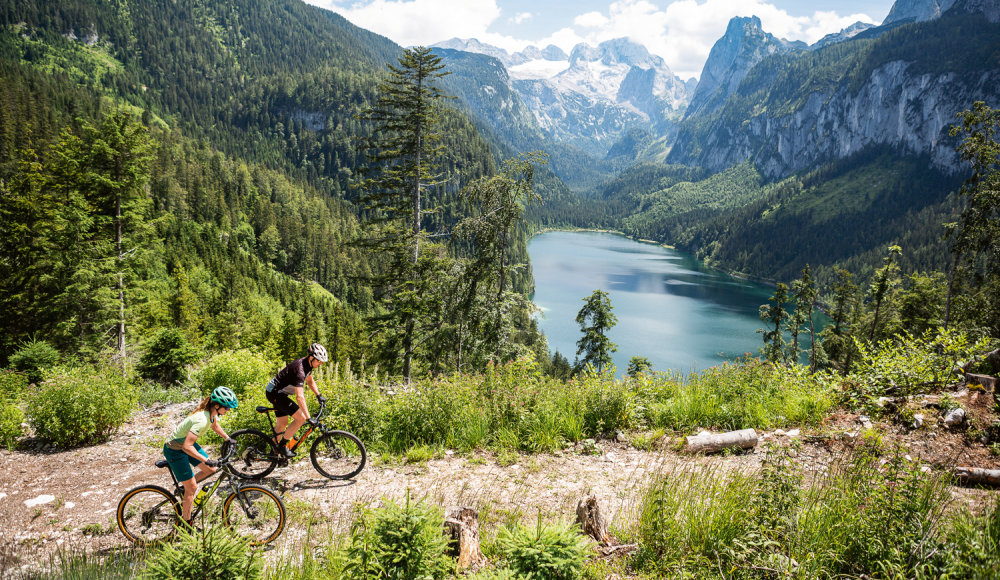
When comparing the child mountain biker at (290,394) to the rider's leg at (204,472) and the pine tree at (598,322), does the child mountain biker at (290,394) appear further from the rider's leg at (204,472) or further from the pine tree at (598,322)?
the pine tree at (598,322)

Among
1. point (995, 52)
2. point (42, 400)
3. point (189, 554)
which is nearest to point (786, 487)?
point (189, 554)

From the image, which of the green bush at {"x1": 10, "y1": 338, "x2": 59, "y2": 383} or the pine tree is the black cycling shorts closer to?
the green bush at {"x1": 10, "y1": 338, "x2": 59, "y2": 383}

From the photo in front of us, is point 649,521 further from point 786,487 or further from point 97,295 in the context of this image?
point 97,295

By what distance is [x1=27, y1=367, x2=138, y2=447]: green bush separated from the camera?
25.5 ft

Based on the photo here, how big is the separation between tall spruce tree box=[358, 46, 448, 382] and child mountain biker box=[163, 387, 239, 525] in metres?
11.8

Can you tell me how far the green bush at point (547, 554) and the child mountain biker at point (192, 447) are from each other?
3.52 metres

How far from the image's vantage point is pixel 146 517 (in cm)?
500

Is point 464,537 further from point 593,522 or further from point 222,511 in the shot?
point 222,511

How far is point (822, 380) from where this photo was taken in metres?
8.27

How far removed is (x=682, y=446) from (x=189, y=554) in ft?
21.1

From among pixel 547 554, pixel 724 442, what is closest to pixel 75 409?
pixel 547 554

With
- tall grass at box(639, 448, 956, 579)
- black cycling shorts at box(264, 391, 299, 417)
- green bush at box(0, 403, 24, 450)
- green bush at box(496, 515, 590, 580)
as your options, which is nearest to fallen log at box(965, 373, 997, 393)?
tall grass at box(639, 448, 956, 579)

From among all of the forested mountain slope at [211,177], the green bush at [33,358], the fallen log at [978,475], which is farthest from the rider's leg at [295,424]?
the green bush at [33,358]

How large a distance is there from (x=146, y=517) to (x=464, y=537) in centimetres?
382
